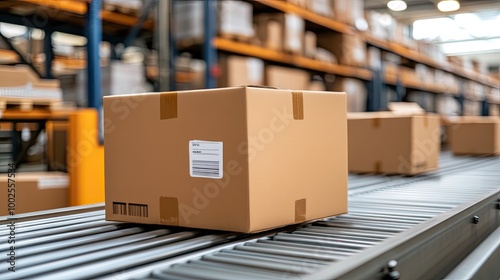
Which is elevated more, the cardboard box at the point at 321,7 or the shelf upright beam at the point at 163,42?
the cardboard box at the point at 321,7

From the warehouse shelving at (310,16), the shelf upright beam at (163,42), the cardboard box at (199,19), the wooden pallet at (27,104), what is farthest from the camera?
the warehouse shelving at (310,16)

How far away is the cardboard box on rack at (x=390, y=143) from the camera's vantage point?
3047 millimetres

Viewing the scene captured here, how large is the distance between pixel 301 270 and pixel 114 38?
366 cm

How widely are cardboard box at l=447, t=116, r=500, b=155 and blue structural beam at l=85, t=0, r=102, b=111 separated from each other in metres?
3.45

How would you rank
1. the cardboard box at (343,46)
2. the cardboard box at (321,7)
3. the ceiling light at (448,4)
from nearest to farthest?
1. the cardboard box at (321,7)
2. the cardboard box at (343,46)
3. the ceiling light at (448,4)

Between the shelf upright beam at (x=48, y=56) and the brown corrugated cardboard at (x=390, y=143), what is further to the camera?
the shelf upright beam at (x=48, y=56)

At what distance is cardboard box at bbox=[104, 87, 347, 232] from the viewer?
4.52ft

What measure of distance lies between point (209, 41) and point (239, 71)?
1.38ft

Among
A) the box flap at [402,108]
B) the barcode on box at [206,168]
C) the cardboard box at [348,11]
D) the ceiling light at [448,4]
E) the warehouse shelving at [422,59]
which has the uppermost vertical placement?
the ceiling light at [448,4]

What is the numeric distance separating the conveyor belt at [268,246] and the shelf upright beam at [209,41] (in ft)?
6.72

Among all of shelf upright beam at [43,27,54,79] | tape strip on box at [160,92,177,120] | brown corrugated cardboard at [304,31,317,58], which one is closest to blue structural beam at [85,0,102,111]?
shelf upright beam at [43,27,54,79]

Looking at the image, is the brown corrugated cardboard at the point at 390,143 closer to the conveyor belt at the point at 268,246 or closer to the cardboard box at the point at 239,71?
the conveyor belt at the point at 268,246

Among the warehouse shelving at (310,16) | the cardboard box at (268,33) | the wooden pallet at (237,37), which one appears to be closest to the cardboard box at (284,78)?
the cardboard box at (268,33)

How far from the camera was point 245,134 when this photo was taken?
1.35 meters
